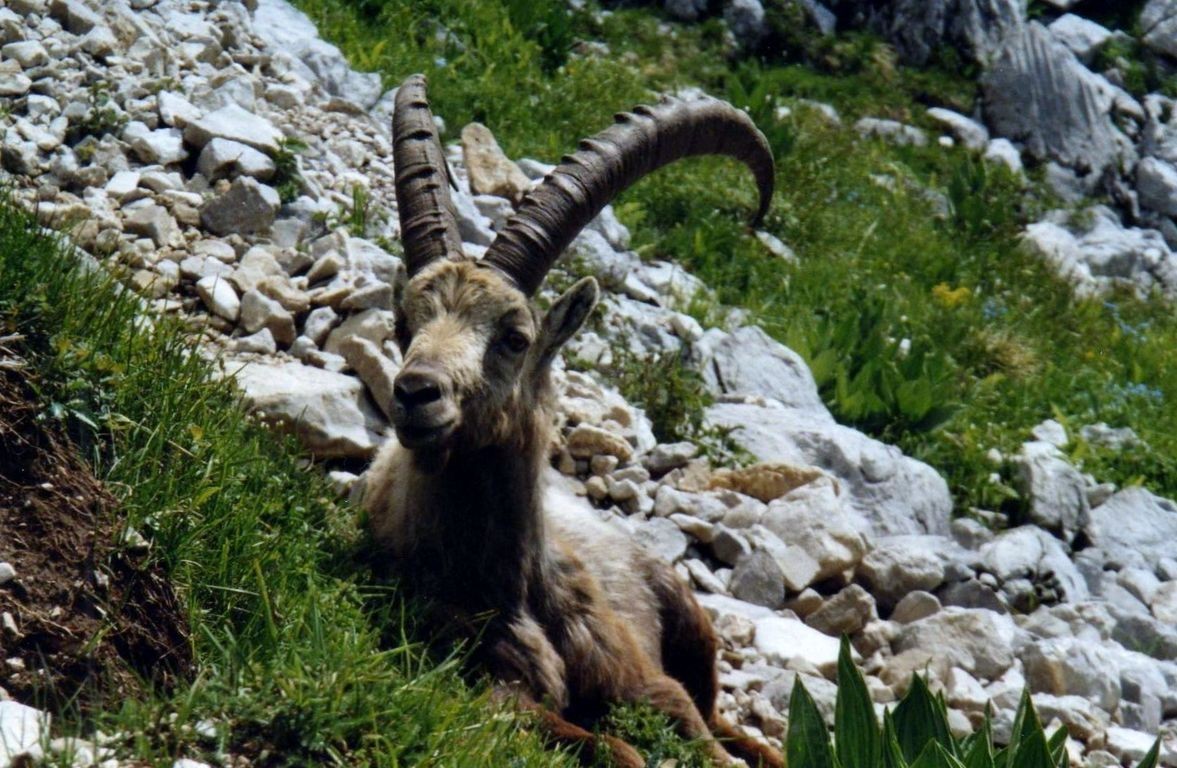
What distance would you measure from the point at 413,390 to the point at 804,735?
1.83 m

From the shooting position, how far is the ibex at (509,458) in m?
5.81

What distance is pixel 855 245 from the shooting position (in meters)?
13.5

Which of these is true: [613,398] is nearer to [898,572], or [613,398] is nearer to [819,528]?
[819,528]

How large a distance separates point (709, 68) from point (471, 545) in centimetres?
1034

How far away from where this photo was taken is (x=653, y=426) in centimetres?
921

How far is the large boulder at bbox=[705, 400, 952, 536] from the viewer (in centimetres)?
935

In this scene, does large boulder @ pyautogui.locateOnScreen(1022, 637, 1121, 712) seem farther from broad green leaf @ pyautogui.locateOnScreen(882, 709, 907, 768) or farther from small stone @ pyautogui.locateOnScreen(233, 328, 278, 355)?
small stone @ pyautogui.locateOnScreen(233, 328, 278, 355)

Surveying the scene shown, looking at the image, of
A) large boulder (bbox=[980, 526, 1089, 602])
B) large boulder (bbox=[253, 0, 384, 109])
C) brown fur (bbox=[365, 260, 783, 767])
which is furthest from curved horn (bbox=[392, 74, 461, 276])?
large boulder (bbox=[980, 526, 1089, 602])

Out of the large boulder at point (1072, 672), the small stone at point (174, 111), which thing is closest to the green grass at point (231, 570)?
the small stone at point (174, 111)

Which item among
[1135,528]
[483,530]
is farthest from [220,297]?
[1135,528]

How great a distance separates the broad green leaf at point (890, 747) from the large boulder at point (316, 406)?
305 cm

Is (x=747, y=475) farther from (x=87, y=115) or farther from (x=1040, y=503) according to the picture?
(x=87, y=115)

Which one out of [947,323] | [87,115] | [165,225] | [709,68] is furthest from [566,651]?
[709,68]

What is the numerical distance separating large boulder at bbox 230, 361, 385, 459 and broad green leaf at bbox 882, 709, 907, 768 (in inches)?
120
